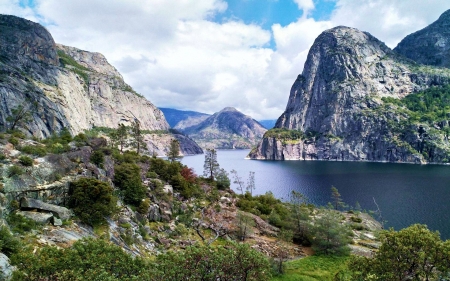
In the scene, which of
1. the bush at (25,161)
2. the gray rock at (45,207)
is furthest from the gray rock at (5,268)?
the bush at (25,161)

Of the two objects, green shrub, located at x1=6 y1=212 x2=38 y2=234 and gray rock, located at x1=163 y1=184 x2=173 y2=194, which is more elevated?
green shrub, located at x1=6 y1=212 x2=38 y2=234

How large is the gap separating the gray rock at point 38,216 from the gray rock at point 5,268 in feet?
23.7

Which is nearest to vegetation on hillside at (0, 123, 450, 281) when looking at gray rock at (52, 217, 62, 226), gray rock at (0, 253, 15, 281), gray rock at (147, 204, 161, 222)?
gray rock at (0, 253, 15, 281)

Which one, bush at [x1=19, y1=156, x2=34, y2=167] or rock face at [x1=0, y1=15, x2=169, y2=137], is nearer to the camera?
bush at [x1=19, y1=156, x2=34, y2=167]

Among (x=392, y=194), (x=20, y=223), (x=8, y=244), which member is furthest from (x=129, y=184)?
(x=392, y=194)

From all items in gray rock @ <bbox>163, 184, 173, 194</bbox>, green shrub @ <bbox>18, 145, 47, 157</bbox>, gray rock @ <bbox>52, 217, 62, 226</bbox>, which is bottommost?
gray rock @ <bbox>163, 184, 173, 194</bbox>

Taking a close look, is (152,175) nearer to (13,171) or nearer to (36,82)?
(13,171)

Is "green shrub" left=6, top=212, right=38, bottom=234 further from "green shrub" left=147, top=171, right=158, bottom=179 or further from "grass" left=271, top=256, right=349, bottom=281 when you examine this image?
"green shrub" left=147, top=171, right=158, bottom=179

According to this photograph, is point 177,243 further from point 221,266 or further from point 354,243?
point 354,243

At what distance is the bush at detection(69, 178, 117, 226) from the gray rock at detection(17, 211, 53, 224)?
3.83 metres

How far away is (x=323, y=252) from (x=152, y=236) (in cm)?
2597

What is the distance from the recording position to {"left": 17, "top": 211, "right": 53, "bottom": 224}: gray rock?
21.0m

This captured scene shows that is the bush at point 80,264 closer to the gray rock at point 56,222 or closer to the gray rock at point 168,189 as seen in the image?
the gray rock at point 56,222

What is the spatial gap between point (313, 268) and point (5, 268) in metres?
33.8
